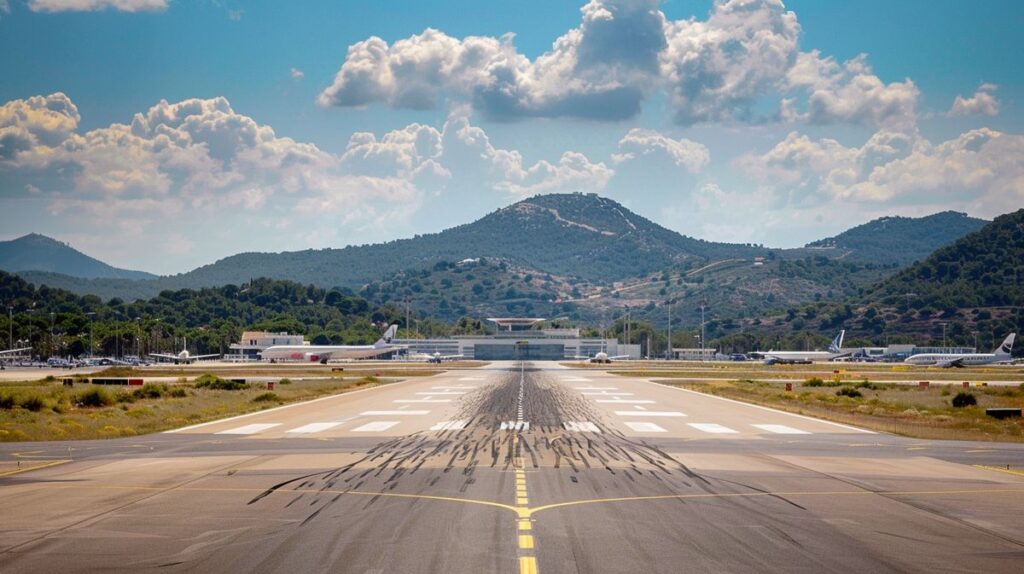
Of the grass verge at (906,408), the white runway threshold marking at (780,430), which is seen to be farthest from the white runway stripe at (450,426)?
the grass verge at (906,408)

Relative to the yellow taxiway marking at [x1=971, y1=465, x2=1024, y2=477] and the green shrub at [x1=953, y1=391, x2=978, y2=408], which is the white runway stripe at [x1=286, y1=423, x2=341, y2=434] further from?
the green shrub at [x1=953, y1=391, x2=978, y2=408]

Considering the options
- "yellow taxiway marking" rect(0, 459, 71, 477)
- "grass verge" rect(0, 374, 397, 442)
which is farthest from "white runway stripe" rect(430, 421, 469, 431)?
"yellow taxiway marking" rect(0, 459, 71, 477)

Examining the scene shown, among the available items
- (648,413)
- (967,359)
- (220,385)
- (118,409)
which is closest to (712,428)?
(648,413)

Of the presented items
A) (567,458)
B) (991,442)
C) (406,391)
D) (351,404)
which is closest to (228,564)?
(567,458)

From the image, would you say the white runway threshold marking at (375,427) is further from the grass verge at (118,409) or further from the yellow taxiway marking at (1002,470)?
the yellow taxiway marking at (1002,470)

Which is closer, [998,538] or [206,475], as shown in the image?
[998,538]

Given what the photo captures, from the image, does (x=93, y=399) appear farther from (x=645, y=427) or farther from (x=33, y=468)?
(x=645, y=427)

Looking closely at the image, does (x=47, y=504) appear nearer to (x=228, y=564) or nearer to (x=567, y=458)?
(x=228, y=564)
